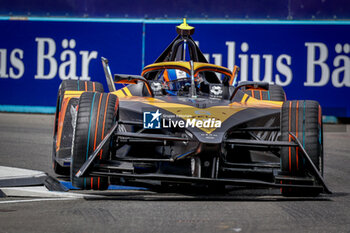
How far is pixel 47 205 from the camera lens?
15.7 ft

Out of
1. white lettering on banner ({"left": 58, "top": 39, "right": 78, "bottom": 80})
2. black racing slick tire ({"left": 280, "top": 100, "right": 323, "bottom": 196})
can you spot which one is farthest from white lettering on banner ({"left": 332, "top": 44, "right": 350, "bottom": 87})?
black racing slick tire ({"left": 280, "top": 100, "right": 323, "bottom": 196})

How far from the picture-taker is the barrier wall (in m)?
13.1

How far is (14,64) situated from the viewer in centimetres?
1398

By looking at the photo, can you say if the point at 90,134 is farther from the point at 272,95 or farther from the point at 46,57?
the point at 46,57

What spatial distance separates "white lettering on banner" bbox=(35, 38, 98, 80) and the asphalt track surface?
27.3 feet

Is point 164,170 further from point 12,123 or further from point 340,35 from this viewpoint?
point 340,35

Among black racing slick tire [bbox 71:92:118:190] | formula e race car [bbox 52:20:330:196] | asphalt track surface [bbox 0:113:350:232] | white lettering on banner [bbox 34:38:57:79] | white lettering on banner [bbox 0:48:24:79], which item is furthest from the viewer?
white lettering on banner [bbox 0:48:24:79]

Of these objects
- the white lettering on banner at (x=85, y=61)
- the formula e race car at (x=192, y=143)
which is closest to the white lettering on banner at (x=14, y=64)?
the white lettering on banner at (x=85, y=61)

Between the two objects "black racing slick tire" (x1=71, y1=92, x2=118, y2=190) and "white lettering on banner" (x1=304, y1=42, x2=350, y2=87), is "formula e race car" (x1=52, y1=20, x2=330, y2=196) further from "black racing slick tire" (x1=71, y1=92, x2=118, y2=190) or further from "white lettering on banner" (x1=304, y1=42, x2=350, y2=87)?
"white lettering on banner" (x1=304, y1=42, x2=350, y2=87)

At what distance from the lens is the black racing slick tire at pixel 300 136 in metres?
5.42

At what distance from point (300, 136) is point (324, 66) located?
7.88 metres

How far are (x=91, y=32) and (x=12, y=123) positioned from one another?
2.99 metres

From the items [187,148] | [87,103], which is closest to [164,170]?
[187,148]

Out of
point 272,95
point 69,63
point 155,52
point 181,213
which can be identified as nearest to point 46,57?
point 69,63
